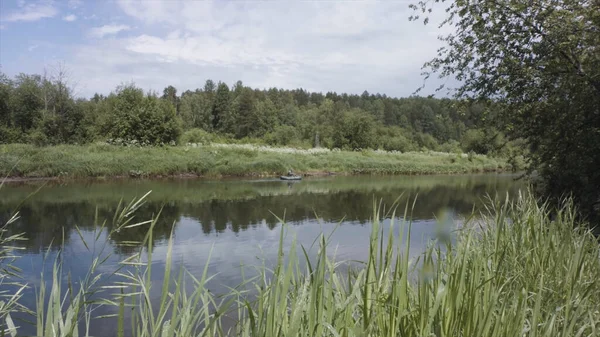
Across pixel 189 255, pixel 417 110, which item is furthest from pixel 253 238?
pixel 417 110

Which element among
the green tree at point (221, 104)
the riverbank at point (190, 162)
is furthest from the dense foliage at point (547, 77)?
the green tree at point (221, 104)

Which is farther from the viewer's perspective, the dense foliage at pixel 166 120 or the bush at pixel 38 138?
the dense foliage at pixel 166 120

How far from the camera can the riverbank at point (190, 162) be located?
20.1m

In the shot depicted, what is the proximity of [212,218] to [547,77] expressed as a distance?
363 inches

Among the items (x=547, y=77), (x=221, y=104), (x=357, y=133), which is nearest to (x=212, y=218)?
(x=547, y=77)

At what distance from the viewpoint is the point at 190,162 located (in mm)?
23906

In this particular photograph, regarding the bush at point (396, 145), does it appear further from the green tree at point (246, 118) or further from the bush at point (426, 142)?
the green tree at point (246, 118)

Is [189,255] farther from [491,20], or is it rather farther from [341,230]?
[491,20]

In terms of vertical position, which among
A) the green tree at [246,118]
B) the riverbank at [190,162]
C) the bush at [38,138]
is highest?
the green tree at [246,118]

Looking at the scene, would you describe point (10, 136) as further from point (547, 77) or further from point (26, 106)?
point (547, 77)

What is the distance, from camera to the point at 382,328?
154 cm

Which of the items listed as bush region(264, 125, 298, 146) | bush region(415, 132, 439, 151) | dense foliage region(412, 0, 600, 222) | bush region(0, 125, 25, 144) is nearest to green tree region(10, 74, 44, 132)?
bush region(0, 125, 25, 144)

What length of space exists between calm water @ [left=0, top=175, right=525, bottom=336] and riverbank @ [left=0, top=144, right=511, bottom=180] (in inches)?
68.8

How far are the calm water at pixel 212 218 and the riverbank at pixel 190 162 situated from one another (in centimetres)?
175
